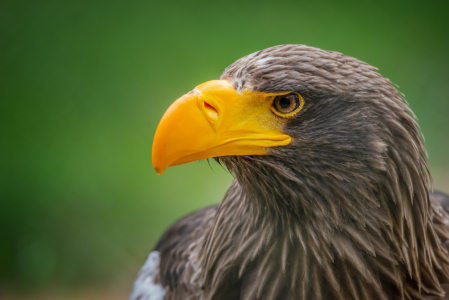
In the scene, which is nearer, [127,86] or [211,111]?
[211,111]

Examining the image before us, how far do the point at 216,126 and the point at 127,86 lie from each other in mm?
3592

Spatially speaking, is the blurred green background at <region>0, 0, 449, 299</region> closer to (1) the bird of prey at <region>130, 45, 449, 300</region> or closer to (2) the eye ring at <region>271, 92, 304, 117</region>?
(1) the bird of prey at <region>130, 45, 449, 300</region>

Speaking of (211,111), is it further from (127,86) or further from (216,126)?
(127,86)

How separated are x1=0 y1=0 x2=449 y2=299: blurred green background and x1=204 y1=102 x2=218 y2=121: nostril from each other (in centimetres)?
277

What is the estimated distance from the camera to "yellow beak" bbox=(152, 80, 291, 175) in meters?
1.27

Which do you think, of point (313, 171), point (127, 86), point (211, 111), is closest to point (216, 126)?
point (211, 111)

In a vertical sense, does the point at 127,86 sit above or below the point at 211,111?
above

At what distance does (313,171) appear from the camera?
52.9 inches

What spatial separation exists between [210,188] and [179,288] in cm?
235

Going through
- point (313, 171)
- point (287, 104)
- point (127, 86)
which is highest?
point (127, 86)

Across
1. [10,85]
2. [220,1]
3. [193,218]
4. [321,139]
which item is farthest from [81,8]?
[321,139]

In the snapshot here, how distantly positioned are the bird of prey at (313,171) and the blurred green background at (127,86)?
8.49 feet

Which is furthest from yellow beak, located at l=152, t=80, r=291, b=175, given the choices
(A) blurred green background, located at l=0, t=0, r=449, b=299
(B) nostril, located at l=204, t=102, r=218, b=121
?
(A) blurred green background, located at l=0, t=0, r=449, b=299

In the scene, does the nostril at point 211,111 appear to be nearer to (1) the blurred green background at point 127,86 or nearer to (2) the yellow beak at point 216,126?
(2) the yellow beak at point 216,126
